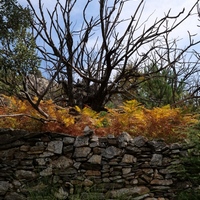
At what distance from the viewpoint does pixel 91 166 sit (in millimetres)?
6391

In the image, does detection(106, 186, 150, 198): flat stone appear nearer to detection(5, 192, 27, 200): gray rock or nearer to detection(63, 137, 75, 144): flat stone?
detection(63, 137, 75, 144): flat stone

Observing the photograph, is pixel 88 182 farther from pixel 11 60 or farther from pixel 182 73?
pixel 182 73

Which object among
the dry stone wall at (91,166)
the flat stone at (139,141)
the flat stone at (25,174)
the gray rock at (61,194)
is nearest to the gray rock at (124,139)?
the dry stone wall at (91,166)

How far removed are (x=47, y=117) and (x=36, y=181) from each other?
1251 mm

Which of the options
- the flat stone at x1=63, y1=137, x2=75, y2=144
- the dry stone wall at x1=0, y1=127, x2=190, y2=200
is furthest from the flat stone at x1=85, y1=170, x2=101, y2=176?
the flat stone at x1=63, y1=137, x2=75, y2=144

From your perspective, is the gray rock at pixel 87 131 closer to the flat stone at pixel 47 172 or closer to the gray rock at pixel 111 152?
the gray rock at pixel 111 152

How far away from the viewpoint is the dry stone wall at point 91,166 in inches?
249

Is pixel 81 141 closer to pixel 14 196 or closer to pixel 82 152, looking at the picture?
pixel 82 152

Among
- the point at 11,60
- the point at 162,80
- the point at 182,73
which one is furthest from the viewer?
the point at 182,73

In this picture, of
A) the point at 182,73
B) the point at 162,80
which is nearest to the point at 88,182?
the point at 162,80

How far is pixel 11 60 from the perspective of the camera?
6039mm

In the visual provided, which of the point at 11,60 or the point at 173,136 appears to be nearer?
the point at 11,60

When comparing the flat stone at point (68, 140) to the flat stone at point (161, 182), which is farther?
the flat stone at point (68, 140)

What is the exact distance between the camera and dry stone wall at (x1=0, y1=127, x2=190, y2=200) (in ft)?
20.7
